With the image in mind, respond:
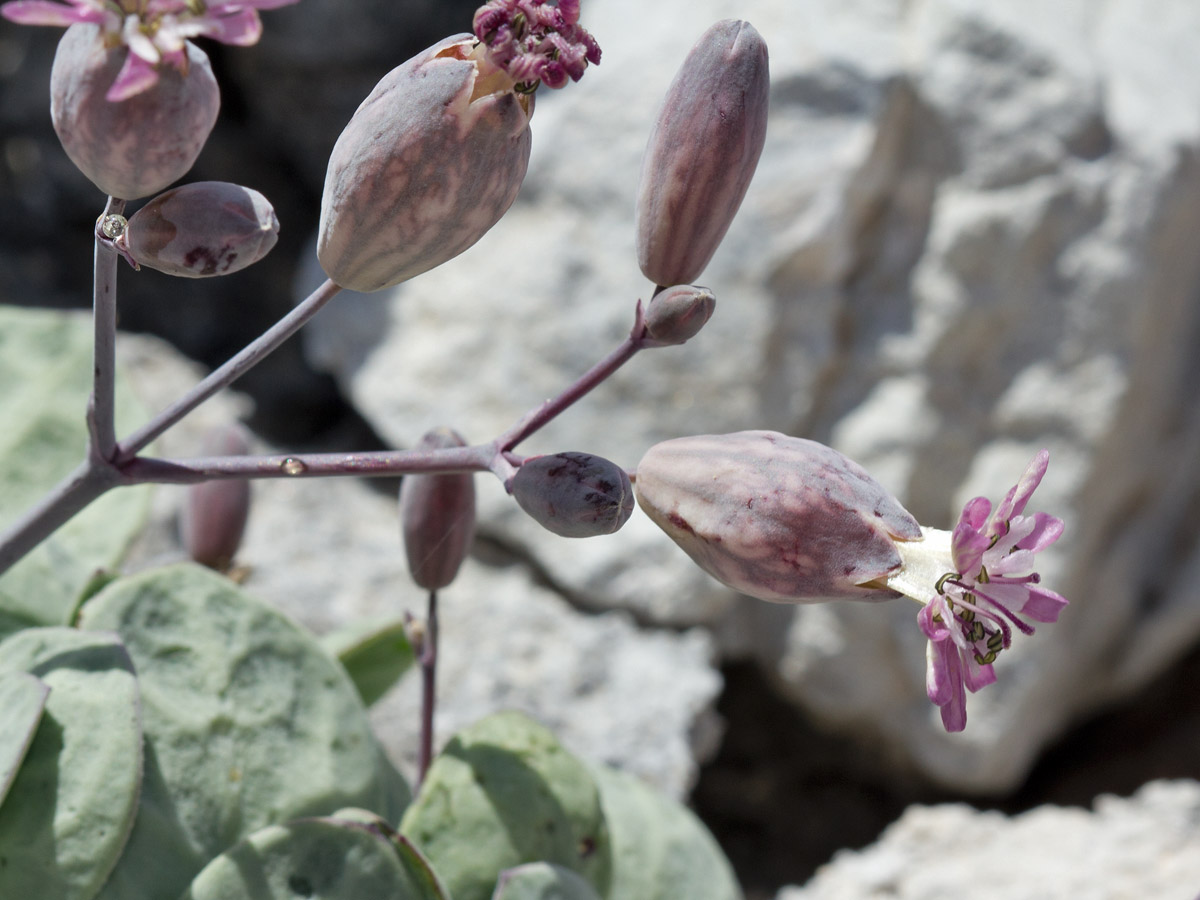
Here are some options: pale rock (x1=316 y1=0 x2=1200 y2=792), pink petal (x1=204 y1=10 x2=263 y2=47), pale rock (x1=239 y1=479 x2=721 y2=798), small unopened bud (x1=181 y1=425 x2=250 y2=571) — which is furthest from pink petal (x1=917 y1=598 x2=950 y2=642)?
pale rock (x1=316 y1=0 x2=1200 y2=792)

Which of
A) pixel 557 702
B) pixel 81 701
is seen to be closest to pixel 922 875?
pixel 557 702

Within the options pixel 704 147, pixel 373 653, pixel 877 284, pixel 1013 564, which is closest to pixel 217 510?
pixel 373 653

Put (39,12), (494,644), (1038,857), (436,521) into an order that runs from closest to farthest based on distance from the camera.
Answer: (39,12), (436,521), (1038,857), (494,644)

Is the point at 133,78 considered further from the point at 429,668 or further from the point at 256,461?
the point at 429,668

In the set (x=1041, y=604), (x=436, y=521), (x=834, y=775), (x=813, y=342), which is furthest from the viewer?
(x=834, y=775)

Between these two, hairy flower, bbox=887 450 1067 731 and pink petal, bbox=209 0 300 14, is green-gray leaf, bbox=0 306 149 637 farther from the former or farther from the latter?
hairy flower, bbox=887 450 1067 731

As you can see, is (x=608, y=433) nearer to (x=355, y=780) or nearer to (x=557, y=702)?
(x=557, y=702)
